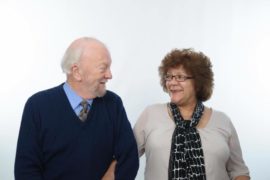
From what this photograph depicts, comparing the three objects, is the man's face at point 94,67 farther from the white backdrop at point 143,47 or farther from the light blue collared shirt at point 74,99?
the white backdrop at point 143,47

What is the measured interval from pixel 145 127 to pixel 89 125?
1.32ft

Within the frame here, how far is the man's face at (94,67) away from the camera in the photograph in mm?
1638

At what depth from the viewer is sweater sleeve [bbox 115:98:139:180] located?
1716 mm

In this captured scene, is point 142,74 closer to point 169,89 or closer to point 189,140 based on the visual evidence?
point 169,89

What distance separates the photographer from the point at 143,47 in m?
2.48

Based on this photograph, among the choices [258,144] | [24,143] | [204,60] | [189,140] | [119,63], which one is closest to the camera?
[24,143]

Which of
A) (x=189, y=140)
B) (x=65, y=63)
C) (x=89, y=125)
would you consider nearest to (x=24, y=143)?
(x=89, y=125)

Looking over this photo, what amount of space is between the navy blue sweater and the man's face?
134 mm

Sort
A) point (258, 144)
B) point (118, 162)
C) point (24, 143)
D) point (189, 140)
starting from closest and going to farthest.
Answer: point (24, 143) < point (118, 162) < point (189, 140) < point (258, 144)

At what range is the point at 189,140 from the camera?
1.93 metres

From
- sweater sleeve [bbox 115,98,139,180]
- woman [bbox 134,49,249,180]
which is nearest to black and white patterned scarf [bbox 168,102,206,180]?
woman [bbox 134,49,249,180]

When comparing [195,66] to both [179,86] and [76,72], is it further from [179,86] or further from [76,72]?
[76,72]

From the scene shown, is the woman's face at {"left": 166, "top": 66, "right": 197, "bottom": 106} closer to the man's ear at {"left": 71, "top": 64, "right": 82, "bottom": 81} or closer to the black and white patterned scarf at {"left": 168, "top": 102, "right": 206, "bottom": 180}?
the black and white patterned scarf at {"left": 168, "top": 102, "right": 206, "bottom": 180}

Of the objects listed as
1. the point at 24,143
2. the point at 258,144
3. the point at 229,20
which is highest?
the point at 229,20
